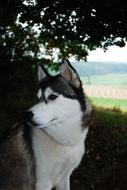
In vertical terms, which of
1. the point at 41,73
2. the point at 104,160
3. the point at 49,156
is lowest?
the point at 104,160

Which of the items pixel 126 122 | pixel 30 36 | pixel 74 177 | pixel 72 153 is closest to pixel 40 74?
pixel 72 153

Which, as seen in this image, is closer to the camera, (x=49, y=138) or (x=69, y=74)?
(x=69, y=74)

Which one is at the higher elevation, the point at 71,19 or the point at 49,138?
the point at 71,19

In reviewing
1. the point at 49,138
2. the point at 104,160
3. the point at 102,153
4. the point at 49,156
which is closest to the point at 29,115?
the point at 49,138

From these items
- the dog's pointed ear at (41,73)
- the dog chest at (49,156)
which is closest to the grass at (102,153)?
the dog chest at (49,156)

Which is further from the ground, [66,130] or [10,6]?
[10,6]

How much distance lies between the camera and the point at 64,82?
5.80 m

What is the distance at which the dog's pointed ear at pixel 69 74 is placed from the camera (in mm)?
5797

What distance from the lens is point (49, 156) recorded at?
5.96 metres

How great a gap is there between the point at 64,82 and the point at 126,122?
8.06 metres

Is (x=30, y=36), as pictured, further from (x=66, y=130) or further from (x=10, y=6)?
(x=66, y=130)

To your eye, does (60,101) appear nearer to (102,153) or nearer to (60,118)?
(60,118)

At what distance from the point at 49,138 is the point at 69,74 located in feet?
2.21

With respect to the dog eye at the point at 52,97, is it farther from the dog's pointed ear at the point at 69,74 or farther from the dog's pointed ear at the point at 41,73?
the dog's pointed ear at the point at 41,73
